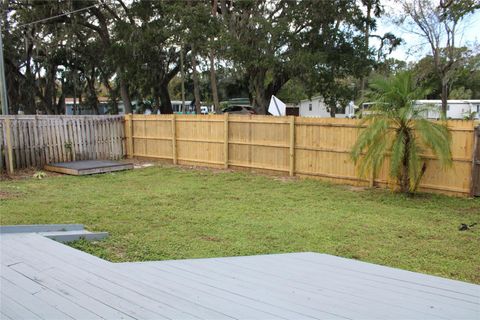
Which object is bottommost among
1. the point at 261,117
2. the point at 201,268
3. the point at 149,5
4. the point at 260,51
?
the point at 201,268

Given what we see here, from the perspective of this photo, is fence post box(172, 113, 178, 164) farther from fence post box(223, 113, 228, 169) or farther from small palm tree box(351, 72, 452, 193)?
small palm tree box(351, 72, 452, 193)

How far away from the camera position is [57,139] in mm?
12852

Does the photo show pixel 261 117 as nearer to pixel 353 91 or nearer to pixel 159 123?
pixel 159 123

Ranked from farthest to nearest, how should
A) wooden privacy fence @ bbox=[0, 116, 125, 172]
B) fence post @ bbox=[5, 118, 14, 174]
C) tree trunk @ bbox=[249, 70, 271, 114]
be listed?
tree trunk @ bbox=[249, 70, 271, 114]
wooden privacy fence @ bbox=[0, 116, 125, 172]
fence post @ bbox=[5, 118, 14, 174]

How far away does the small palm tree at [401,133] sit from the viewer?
25.9 ft

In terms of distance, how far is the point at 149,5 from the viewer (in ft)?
69.0

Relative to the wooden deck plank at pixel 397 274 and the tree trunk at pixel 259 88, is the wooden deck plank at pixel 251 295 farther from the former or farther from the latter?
the tree trunk at pixel 259 88

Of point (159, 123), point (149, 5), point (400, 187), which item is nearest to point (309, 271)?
point (400, 187)

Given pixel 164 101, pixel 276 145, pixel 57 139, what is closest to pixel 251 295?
pixel 276 145

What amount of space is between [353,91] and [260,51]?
20.1ft

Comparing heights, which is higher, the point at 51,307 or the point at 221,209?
the point at 51,307

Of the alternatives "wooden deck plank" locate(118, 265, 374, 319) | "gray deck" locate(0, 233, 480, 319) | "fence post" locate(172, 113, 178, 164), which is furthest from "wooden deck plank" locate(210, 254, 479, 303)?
"fence post" locate(172, 113, 178, 164)

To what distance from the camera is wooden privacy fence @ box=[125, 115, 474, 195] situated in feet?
27.3

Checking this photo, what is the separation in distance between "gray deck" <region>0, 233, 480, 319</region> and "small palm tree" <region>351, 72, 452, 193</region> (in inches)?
191
